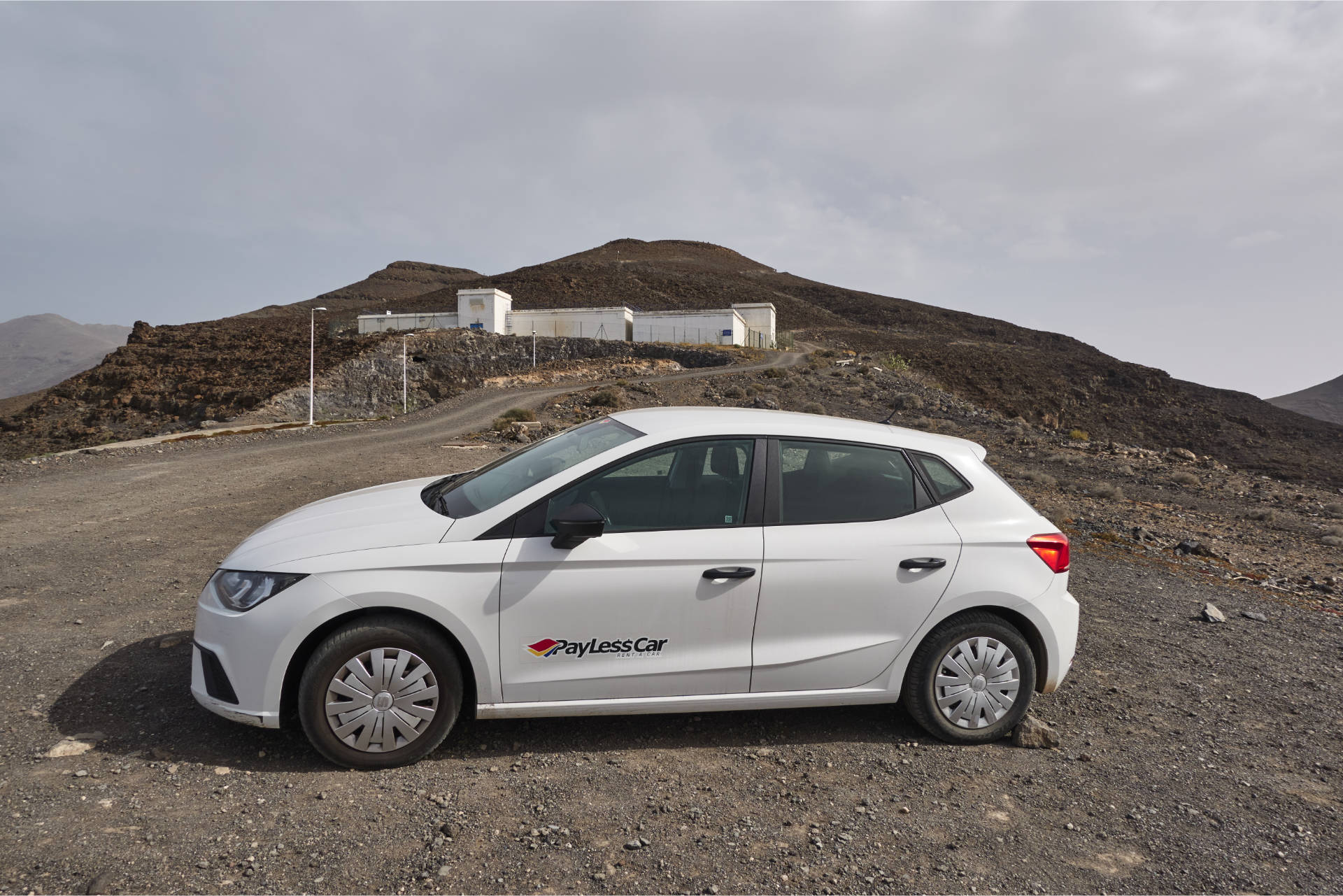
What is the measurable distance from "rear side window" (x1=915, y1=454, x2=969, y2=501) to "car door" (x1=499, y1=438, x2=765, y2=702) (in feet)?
3.01

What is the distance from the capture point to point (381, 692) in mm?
3176

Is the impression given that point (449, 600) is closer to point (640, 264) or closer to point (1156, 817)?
point (1156, 817)

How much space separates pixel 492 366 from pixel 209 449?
32.4m

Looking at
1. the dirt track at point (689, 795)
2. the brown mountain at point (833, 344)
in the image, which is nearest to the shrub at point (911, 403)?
the brown mountain at point (833, 344)

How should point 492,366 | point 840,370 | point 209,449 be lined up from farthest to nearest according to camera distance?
1. point 492,366
2. point 840,370
3. point 209,449

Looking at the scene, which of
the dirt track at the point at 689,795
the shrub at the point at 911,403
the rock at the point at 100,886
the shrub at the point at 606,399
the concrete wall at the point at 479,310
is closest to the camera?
the rock at the point at 100,886

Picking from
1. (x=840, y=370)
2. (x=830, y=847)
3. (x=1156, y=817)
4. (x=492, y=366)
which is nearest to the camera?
(x=830, y=847)

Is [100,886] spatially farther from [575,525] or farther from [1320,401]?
[1320,401]

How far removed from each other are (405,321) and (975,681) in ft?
209

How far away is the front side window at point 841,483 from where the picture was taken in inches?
141

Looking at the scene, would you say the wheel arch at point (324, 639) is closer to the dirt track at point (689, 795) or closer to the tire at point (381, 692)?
the tire at point (381, 692)

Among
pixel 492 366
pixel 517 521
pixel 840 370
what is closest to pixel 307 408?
pixel 492 366

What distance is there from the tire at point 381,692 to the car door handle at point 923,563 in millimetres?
2128

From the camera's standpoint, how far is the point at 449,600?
3.19 m
